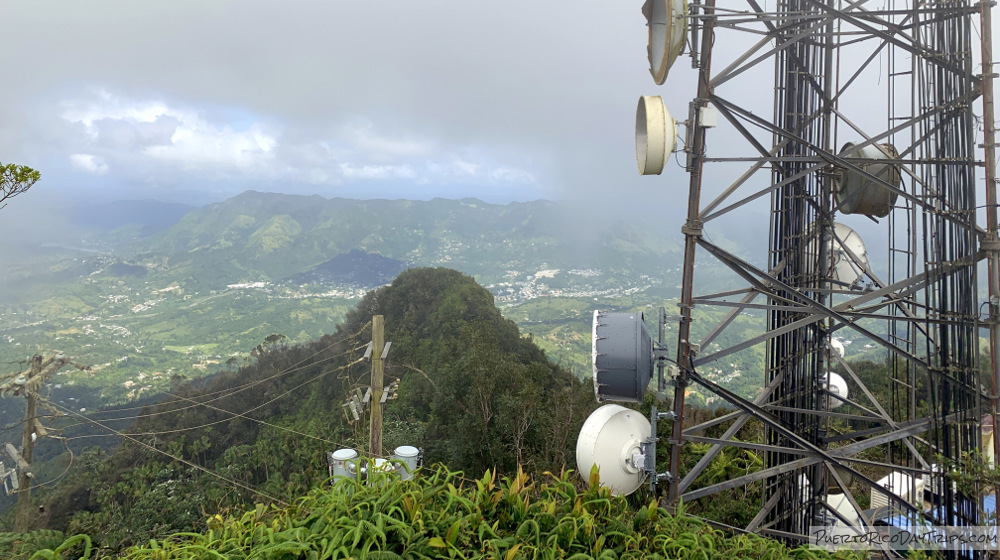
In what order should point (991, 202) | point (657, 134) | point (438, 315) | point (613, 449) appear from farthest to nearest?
→ point (438, 315), point (613, 449), point (657, 134), point (991, 202)

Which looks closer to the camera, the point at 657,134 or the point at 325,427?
the point at 657,134

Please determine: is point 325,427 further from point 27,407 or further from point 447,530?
point 447,530

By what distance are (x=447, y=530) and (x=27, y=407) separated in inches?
557

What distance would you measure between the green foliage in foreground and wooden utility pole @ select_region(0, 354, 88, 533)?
1185 cm

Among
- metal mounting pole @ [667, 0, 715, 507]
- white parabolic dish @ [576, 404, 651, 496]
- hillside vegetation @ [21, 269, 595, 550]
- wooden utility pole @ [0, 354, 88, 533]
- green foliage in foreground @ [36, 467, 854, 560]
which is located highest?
metal mounting pole @ [667, 0, 715, 507]

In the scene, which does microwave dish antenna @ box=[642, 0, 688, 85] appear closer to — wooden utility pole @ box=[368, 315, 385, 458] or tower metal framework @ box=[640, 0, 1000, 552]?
tower metal framework @ box=[640, 0, 1000, 552]

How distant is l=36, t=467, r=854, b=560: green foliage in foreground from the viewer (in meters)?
2.90

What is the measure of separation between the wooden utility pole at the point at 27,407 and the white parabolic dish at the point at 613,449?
40.8 feet

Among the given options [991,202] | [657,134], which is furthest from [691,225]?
[991,202]

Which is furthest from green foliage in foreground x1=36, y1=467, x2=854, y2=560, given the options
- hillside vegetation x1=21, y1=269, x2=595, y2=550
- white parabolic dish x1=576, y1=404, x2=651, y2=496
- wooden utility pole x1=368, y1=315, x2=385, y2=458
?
wooden utility pole x1=368, y1=315, x2=385, y2=458

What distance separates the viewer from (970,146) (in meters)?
5.16

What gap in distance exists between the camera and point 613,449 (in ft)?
18.4

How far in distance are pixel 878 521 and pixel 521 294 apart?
182506 millimetres

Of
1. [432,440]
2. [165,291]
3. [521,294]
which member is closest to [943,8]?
[432,440]
